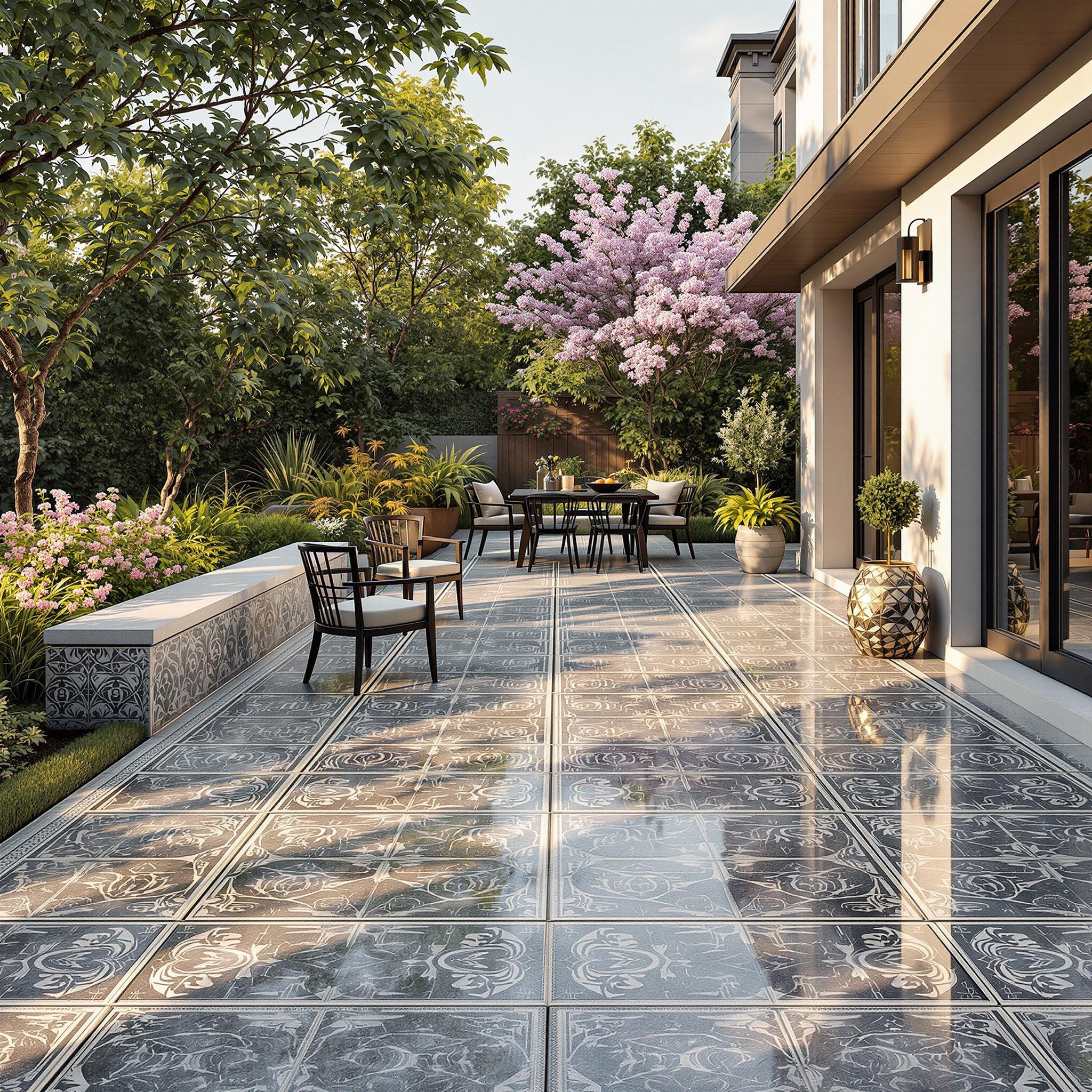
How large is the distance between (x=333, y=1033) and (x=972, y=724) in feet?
11.3

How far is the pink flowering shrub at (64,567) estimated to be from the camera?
4848 millimetres

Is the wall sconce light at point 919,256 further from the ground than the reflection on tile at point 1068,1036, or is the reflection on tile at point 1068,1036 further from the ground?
the wall sconce light at point 919,256

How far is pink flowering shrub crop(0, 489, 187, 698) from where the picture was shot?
4.85 meters

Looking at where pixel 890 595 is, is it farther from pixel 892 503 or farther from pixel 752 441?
pixel 752 441

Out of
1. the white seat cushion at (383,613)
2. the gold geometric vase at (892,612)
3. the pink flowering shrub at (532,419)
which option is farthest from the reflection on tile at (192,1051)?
the pink flowering shrub at (532,419)

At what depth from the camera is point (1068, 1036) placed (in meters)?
2.12

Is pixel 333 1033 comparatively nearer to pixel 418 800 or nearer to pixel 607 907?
pixel 607 907

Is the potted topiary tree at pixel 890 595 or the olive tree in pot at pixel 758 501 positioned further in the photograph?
the olive tree in pot at pixel 758 501

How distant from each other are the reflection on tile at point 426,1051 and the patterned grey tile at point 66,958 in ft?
2.02

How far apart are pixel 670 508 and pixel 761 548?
6.91 feet

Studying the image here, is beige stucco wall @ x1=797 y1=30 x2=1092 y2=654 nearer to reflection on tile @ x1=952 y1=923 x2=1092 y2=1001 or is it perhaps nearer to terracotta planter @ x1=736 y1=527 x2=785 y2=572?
reflection on tile @ x1=952 y1=923 x2=1092 y2=1001

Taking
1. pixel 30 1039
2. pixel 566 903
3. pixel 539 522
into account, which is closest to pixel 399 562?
pixel 539 522

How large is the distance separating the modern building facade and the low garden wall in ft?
13.4

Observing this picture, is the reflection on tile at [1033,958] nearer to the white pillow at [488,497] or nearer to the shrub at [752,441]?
the white pillow at [488,497]
